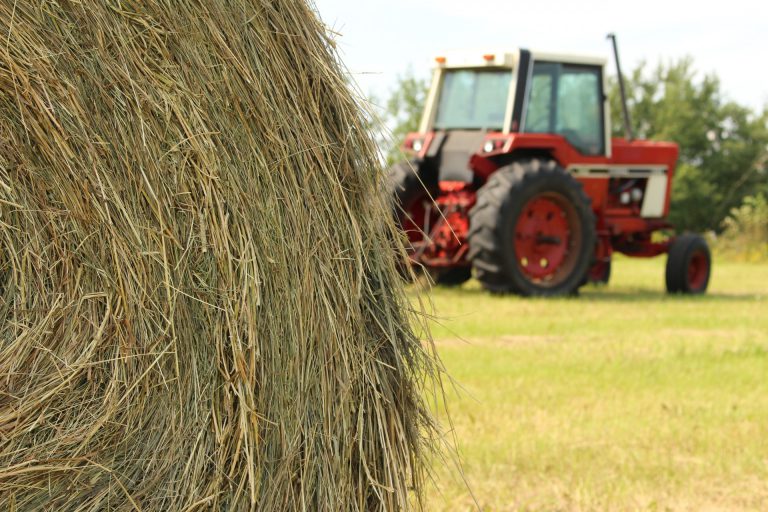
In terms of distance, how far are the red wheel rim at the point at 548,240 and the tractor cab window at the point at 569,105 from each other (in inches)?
34.7

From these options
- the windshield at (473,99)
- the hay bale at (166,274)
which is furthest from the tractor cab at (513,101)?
the hay bale at (166,274)

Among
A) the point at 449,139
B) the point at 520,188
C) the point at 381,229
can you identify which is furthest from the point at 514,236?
the point at 381,229

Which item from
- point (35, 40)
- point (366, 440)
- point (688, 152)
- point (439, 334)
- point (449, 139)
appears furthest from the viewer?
point (688, 152)

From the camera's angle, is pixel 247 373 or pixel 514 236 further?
pixel 514 236

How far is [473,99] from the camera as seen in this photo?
10375mm

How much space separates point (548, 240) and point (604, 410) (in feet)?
16.9

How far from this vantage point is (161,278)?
2.40 metres

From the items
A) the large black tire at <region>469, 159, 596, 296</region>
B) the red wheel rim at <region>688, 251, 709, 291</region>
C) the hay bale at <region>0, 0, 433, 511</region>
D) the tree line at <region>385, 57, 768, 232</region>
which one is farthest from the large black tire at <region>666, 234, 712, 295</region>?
the tree line at <region>385, 57, 768, 232</region>

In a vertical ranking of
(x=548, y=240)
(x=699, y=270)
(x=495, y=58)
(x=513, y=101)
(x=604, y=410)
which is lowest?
(x=604, y=410)

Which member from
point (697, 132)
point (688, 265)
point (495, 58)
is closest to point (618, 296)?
point (688, 265)

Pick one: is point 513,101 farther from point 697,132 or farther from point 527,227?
point 697,132

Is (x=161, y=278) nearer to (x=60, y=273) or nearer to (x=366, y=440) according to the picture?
(x=60, y=273)

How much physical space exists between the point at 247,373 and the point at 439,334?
4838 mm

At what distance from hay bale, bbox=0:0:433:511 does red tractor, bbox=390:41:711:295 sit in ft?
21.3
